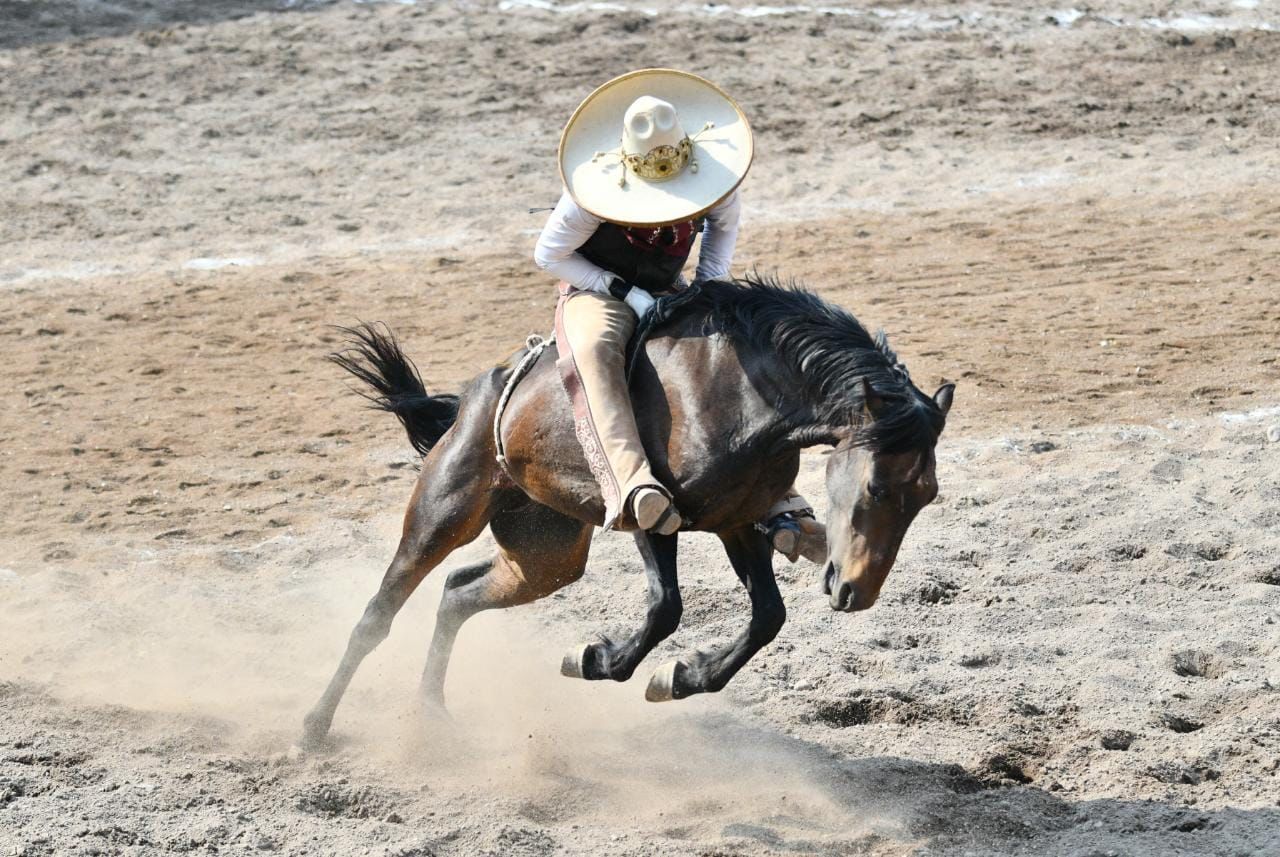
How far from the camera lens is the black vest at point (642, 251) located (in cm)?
500

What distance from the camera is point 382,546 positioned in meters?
7.00

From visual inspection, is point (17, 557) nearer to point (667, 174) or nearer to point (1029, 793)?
point (667, 174)

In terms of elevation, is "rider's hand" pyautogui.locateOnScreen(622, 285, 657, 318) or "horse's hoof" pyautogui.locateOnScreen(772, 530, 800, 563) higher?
"rider's hand" pyautogui.locateOnScreen(622, 285, 657, 318)

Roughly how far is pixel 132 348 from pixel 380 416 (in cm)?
195

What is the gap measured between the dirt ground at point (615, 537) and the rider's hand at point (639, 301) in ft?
4.98

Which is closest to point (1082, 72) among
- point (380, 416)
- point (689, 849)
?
point (380, 416)

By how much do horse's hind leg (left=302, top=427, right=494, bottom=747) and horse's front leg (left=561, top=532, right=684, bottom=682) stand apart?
770 mm

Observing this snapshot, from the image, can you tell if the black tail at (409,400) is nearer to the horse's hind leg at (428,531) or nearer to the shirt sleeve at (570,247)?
the horse's hind leg at (428,531)

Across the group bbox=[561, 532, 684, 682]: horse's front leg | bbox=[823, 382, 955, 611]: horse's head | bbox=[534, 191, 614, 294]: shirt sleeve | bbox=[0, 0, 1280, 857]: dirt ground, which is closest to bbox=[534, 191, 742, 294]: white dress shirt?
bbox=[534, 191, 614, 294]: shirt sleeve

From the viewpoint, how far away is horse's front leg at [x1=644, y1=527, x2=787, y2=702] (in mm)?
4582

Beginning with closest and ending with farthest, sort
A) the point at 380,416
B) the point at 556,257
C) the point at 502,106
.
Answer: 1. the point at 556,257
2. the point at 380,416
3. the point at 502,106

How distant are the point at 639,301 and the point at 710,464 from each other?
0.70m

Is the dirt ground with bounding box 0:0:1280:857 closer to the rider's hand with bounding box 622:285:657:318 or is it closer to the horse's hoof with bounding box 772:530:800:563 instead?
the horse's hoof with bounding box 772:530:800:563

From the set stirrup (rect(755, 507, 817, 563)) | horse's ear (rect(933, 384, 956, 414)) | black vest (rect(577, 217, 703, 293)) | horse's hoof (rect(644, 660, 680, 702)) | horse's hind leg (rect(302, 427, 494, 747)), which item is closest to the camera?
horse's ear (rect(933, 384, 956, 414))
